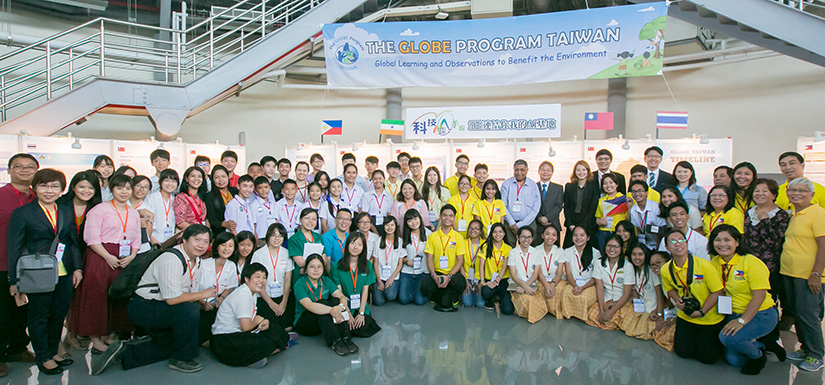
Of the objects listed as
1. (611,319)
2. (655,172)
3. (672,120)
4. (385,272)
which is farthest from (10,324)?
(672,120)

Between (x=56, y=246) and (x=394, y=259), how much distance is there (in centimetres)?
315

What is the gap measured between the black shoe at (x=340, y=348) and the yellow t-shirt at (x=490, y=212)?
2.44 metres

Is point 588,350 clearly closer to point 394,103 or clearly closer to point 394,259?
point 394,259

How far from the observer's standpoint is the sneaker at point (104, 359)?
3.29 metres

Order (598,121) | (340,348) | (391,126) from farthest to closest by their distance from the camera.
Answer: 1. (391,126)
2. (598,121)
3. (340,348)

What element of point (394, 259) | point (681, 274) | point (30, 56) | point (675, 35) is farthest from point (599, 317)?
point (30, 56)

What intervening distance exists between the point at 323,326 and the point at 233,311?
2.57 feet

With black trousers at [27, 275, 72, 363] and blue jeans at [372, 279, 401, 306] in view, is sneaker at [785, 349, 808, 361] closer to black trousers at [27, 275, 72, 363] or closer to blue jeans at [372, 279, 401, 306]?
blue jeans at [372, 279, 401, 306]

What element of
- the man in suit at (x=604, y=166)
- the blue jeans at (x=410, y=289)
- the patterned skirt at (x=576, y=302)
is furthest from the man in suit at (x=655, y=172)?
the blue jeans at (x=410, y=289)

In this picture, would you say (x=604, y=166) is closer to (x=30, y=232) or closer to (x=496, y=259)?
(x=496, y=259)

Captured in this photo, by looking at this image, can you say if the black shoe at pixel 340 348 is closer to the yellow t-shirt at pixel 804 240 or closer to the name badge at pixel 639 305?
the name badge at pixel 639 305

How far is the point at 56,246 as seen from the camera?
3250mm

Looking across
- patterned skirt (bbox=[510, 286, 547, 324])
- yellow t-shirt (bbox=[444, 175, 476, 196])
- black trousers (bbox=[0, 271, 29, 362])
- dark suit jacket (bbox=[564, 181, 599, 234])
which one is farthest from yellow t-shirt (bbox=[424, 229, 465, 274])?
black trousers (bbox=[0, 271, 29, 362])

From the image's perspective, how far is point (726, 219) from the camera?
4.10 m
